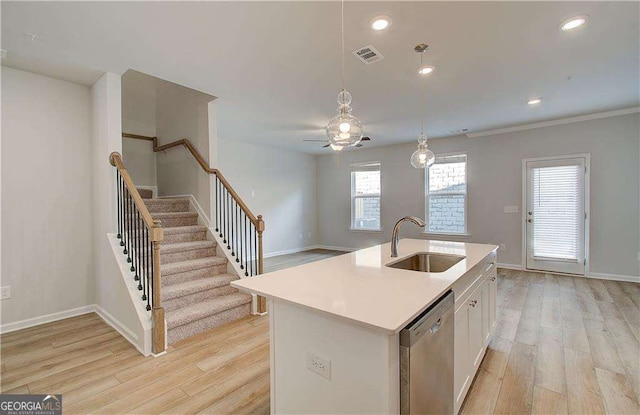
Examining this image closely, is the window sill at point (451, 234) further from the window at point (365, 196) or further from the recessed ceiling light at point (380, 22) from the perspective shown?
the recessed ceiling light at point (380, 22)

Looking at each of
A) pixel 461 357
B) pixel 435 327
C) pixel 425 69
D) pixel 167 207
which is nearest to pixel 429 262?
pixel 461 357

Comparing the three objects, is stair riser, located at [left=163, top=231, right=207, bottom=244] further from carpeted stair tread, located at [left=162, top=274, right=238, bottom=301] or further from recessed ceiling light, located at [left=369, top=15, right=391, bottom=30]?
recessed ceiling light, located at [left=369, top=15, right=391, bottom=30]

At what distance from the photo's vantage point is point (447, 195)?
6141 mm

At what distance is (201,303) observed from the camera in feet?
10.2

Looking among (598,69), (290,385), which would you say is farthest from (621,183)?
(290,385)

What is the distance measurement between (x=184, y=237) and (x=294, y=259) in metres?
3.05

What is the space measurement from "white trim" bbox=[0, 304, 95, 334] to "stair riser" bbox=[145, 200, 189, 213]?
135 cm

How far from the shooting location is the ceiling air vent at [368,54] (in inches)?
101

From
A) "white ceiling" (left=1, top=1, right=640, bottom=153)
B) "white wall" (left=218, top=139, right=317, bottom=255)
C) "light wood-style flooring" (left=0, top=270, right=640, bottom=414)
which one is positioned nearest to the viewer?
"light wood-style flooring" (left=0, top=270, right=640, bottom=414)

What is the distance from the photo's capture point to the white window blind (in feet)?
15.8

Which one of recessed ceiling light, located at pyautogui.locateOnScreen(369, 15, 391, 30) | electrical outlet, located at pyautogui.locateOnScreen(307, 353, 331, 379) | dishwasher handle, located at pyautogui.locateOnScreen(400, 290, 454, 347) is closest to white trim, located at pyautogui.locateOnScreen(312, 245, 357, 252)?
recessed ceiling light, located at pyautogui.locateOnScreen(369, 15, 391, 30)

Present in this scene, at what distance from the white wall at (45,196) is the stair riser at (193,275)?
42.4 inches

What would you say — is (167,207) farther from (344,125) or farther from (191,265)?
(344,125)

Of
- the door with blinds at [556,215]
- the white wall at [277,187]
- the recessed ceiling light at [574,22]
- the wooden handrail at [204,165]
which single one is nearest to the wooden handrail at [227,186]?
the wooden handrail at [204,165]
